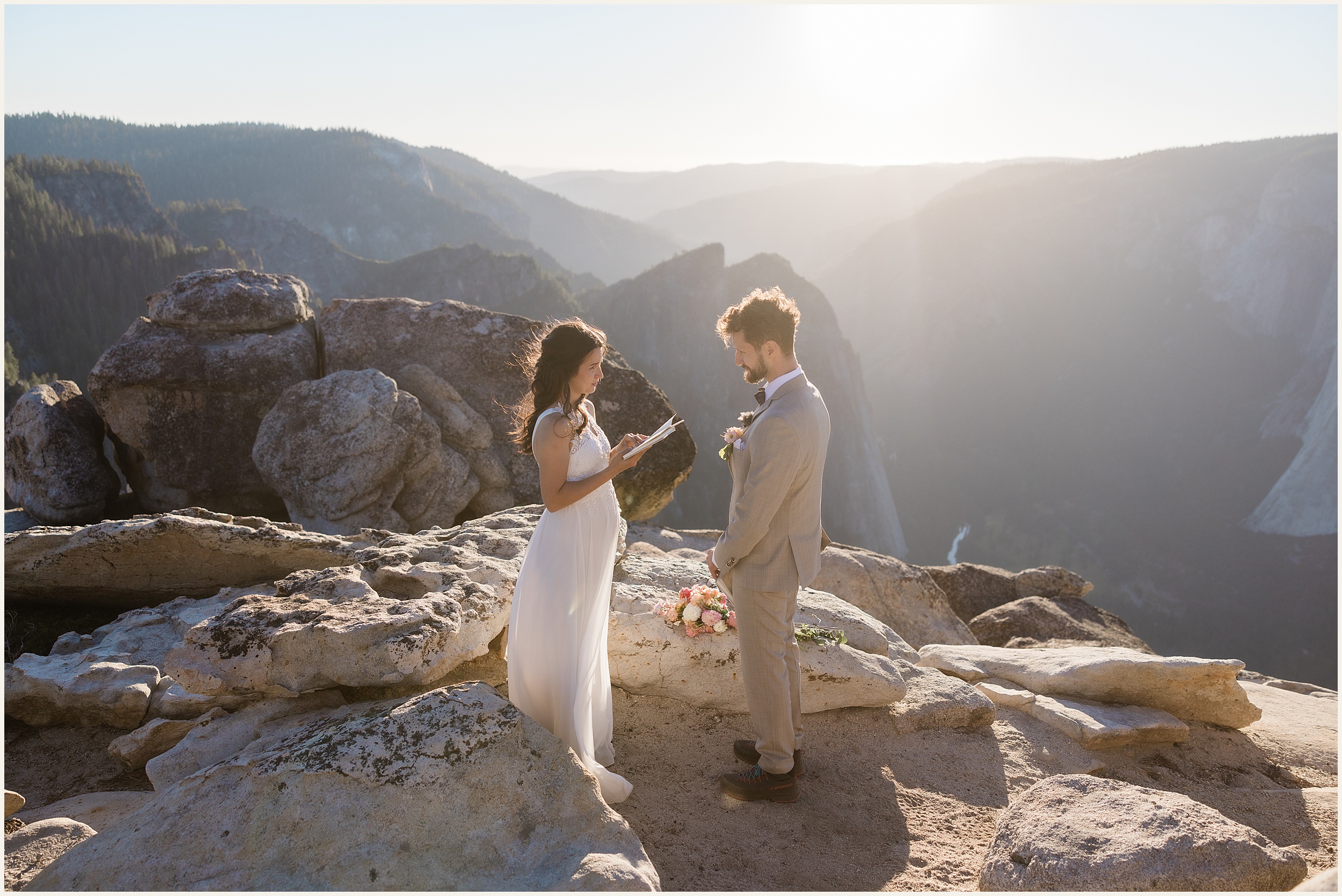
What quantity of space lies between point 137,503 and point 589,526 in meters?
9.07

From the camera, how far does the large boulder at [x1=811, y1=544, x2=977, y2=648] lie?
352 inches

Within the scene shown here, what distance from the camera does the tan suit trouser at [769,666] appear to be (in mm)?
Result: 3996

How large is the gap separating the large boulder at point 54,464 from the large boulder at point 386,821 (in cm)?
793

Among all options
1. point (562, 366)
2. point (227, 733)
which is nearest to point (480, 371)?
point (227, 733)

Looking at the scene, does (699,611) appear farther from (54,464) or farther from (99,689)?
(54,464)

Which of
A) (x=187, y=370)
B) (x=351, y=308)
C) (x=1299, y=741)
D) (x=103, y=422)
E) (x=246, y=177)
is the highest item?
(x=246, y=177)

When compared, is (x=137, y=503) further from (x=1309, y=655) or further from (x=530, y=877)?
(x=1309, y=655)

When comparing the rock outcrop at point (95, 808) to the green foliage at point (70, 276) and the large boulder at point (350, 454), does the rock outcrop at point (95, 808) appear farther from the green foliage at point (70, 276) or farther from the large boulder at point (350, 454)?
the green foliage at point (70, 276)

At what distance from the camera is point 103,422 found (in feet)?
33.0

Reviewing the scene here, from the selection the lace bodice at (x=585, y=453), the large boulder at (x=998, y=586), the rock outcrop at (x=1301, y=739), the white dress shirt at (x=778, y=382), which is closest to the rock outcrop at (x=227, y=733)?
the lace bodice at (x=585, y=453)

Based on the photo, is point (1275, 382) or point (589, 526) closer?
point (589, 526)

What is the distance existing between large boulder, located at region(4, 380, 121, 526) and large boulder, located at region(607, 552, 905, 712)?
8172 mm

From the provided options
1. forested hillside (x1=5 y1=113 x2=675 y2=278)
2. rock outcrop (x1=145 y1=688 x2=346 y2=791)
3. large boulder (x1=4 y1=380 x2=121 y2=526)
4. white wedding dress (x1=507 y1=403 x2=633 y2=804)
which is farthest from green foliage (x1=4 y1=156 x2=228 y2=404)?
white wedding dress (x1=507 y1=403 x2=633 y2=804)

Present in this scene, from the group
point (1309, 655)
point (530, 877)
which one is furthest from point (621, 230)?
point (530, 877)
